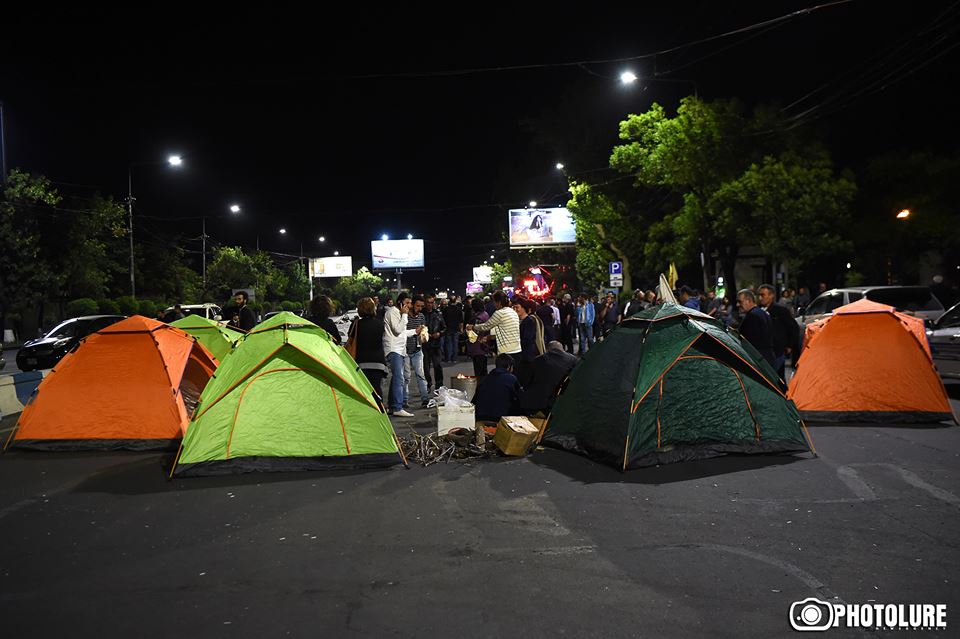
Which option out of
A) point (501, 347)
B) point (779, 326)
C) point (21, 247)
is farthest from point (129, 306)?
point (779, 326)

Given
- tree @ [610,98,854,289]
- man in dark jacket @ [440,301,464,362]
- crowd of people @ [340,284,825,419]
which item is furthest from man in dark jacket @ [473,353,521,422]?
tree @ [610,98,854,289]

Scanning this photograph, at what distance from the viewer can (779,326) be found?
970cm

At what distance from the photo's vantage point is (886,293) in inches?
628

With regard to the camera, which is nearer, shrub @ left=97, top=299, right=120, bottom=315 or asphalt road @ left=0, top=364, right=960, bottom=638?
asphalt road @ left=0, top=364, right=960, bottom=638

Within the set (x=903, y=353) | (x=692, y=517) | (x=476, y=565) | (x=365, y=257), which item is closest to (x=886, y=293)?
(x=903, y=353)

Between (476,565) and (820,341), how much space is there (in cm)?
674

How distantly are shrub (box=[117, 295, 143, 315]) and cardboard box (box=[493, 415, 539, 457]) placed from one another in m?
26.0

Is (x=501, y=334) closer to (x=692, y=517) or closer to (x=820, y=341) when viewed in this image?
(x=820, y=341)

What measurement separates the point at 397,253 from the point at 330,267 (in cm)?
1006

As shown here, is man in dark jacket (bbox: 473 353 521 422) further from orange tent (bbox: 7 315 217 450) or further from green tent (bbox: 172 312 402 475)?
orange tent (bbox: 7 315 217 450)

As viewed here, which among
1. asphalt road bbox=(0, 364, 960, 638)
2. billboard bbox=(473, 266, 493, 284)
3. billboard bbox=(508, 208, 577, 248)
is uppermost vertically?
billboard bbox=(508, 208, 577, 248)

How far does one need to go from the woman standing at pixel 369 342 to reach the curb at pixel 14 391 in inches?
245

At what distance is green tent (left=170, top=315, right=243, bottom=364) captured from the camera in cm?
1214

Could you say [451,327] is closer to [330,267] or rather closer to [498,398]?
[498,398]
